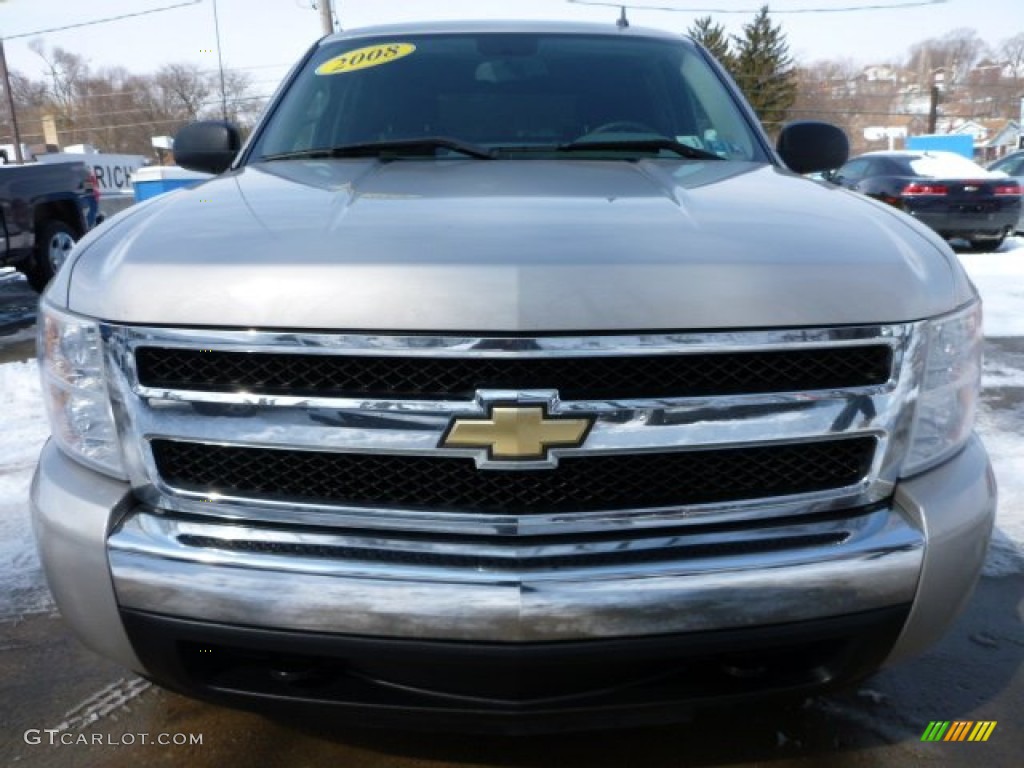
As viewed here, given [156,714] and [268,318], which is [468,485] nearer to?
[268,318]

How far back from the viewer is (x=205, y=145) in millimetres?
3104

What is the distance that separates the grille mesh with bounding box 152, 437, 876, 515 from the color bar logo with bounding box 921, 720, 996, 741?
0.91 metres

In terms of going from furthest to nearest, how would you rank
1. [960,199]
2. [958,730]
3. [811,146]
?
[960,199] → [811,146] → [958,730]

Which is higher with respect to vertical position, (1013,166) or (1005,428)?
(1005,428)

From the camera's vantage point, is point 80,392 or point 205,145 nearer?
point 80,392

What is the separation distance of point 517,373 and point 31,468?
3.33 metres

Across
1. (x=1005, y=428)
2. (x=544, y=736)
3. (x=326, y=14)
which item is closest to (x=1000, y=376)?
(x=1005, y=428)

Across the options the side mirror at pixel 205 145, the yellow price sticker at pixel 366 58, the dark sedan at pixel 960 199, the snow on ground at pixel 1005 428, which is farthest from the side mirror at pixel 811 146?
the dark sedan at pixel 960 199

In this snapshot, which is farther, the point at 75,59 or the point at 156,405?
the point at 75,59

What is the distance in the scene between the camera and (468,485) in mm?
1564

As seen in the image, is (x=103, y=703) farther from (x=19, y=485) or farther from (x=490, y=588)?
(x=19, y=485)

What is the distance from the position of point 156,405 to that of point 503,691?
818mm

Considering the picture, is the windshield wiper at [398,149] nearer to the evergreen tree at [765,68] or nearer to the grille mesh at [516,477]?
the grille mesh at [516,477]

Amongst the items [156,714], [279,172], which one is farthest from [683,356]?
[156,714]
